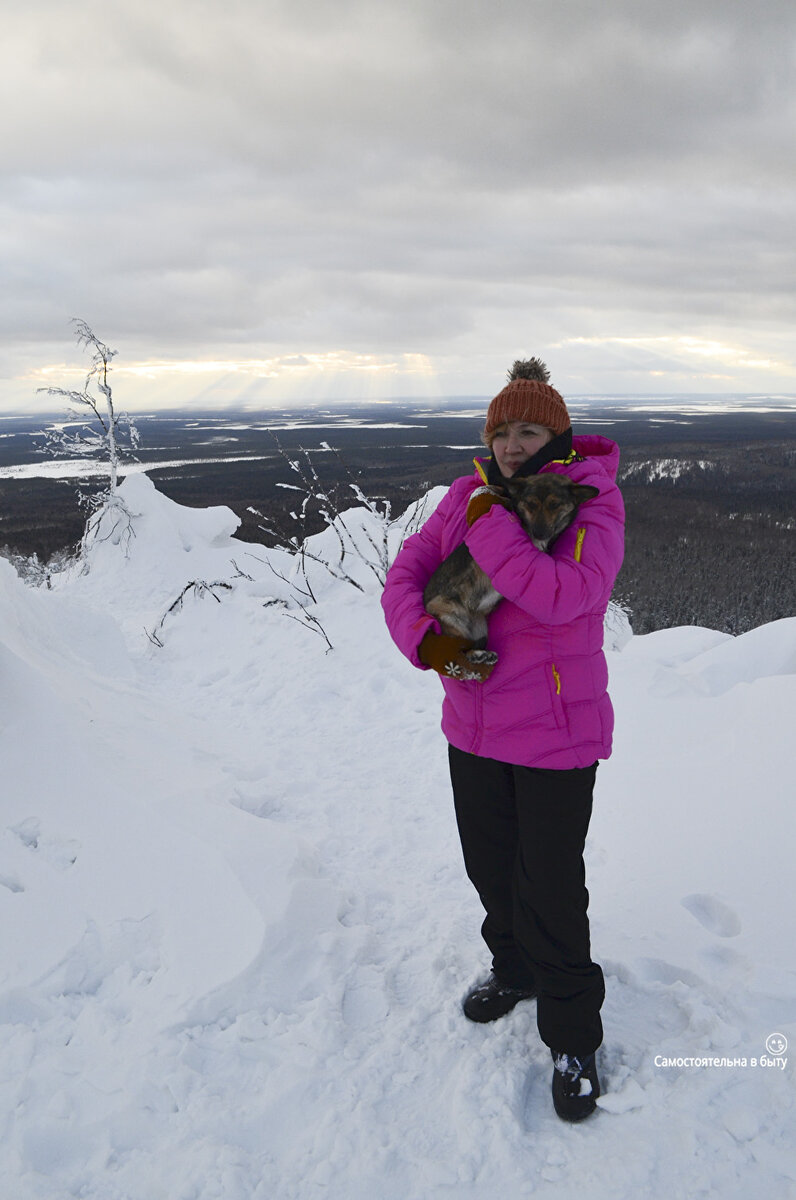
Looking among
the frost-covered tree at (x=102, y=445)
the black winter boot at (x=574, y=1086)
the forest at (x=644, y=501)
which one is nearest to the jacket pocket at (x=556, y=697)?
the black winter boot at (x=574, y=1086)

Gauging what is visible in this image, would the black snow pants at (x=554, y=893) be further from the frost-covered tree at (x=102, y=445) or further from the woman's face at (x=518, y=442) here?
the frost-covered tree at (x=102, y=445)

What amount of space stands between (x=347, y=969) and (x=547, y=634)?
Result: 1.91 metres

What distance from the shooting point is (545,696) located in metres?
2.21

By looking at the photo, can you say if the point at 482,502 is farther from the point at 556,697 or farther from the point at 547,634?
the point at 556,697

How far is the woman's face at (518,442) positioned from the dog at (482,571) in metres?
0.14

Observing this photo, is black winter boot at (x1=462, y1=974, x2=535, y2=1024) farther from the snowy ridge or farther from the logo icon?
the snowy ridge

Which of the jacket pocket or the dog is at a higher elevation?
the dog

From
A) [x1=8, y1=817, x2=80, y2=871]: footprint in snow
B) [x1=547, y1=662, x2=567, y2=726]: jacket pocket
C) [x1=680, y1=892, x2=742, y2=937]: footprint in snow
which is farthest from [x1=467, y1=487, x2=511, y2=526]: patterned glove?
[x1=8, y1=817, x2=80, y2=871]: footprint in snow

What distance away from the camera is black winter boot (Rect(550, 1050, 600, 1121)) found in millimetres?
2145

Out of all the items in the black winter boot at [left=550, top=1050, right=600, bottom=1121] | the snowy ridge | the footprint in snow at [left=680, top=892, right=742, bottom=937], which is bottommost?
the footprint in snow at [left=680, top=892, right=742, bottom=937]

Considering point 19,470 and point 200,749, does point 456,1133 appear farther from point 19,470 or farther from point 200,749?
point 19,470

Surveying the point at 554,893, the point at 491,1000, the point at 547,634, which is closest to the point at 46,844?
the point at 491,1000

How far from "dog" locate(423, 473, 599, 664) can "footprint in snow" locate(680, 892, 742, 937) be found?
197cm

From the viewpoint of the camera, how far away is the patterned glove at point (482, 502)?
7.34 feet
